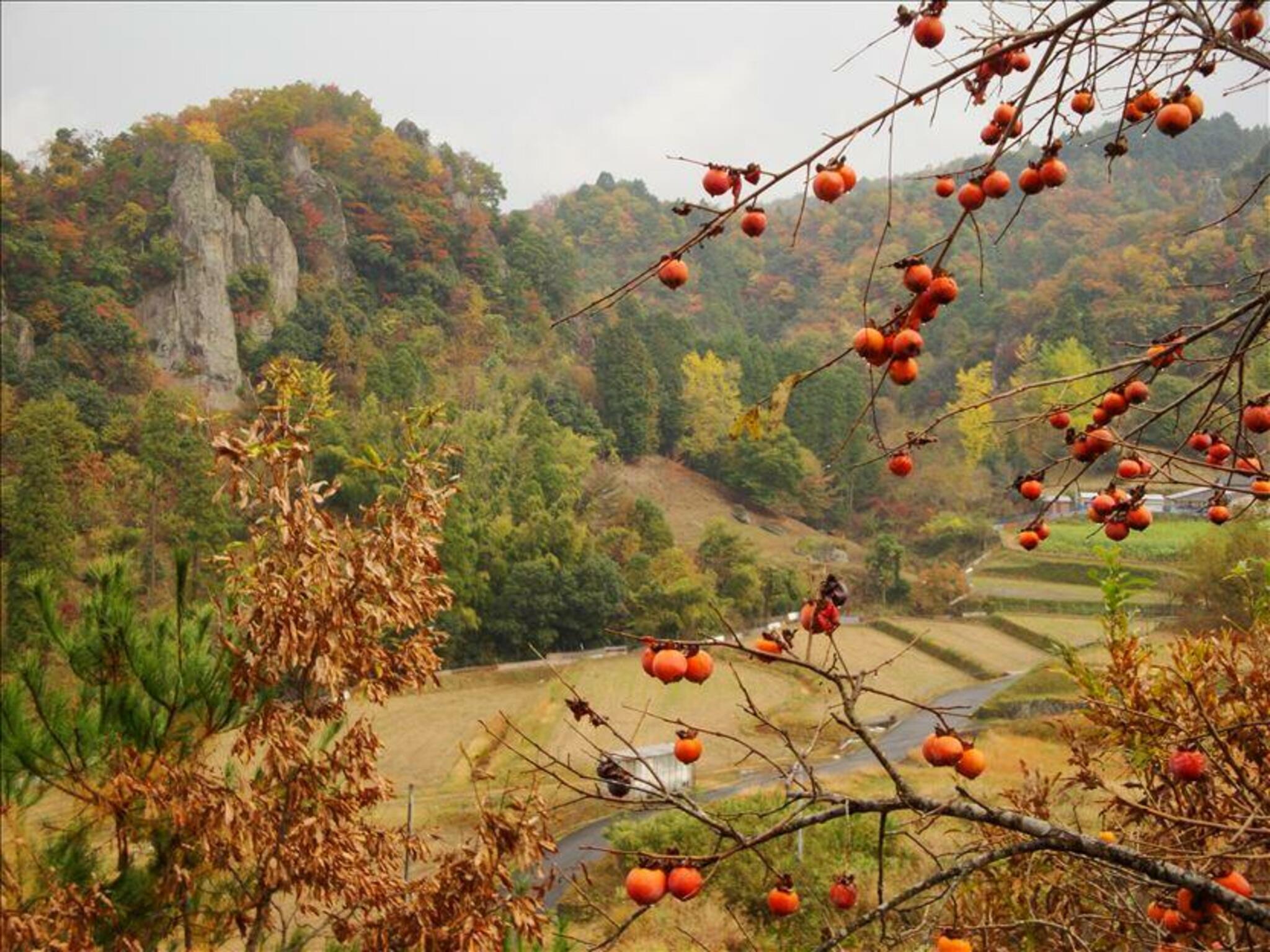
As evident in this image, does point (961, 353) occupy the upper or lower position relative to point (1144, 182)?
lower

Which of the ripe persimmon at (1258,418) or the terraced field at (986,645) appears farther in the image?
the terraced field at (986,645)

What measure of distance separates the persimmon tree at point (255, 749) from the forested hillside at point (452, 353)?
13.4m

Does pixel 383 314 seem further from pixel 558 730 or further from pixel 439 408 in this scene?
pixel 439 408

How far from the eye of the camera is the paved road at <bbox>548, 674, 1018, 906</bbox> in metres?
11.9

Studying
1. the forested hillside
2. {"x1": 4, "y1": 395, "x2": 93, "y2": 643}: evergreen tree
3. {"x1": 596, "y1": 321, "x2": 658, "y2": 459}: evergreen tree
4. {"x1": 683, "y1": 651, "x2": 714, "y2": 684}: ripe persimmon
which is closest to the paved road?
the forested hillside

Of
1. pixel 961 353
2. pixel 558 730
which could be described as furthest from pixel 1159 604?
pixel 961 353

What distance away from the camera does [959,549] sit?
30734mm

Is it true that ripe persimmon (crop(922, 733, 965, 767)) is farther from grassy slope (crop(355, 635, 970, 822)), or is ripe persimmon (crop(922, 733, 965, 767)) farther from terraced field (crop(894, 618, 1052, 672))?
terraced field (crop(894, 618, 1052, 672))

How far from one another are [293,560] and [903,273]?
7.85 ft

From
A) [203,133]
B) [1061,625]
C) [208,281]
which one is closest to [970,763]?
[1061,625]

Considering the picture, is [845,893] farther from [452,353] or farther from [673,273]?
[452,353]

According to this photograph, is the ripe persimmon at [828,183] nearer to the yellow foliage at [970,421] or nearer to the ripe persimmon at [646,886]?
the ripe persimmon at [646,886]

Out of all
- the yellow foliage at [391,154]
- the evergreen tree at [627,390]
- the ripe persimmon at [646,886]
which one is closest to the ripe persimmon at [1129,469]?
the ripe persimmon at [646,886]

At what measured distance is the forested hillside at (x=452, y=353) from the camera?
22234 mm
